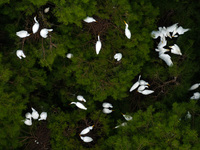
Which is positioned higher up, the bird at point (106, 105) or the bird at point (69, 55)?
the bird at point (69, 55)

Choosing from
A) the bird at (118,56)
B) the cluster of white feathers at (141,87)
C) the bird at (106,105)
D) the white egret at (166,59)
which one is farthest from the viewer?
the bird at (106,105)

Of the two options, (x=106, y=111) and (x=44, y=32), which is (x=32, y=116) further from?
(x=44, y=32)

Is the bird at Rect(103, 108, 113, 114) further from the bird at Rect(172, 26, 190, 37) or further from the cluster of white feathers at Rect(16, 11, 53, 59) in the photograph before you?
the bird at Rect(172, 26, 190, 37)

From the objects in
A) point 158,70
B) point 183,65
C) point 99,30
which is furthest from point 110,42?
point 183,65

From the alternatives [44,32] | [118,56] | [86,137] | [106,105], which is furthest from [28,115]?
[118,56]

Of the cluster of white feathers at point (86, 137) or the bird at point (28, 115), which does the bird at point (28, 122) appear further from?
the cluster of white feathers at point (86, 137)

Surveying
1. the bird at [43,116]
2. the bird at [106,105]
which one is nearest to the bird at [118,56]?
the bird at [106,105]

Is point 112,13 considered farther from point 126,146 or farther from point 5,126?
point 5,126

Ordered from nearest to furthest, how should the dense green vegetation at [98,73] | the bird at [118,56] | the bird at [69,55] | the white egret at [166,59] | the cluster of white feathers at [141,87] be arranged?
the dense green vegetation at [98,73] → the bird at [118,56] → the bird at [69,55] → the white egret at [166,59] → the cluster of white feathers at [141,87]
